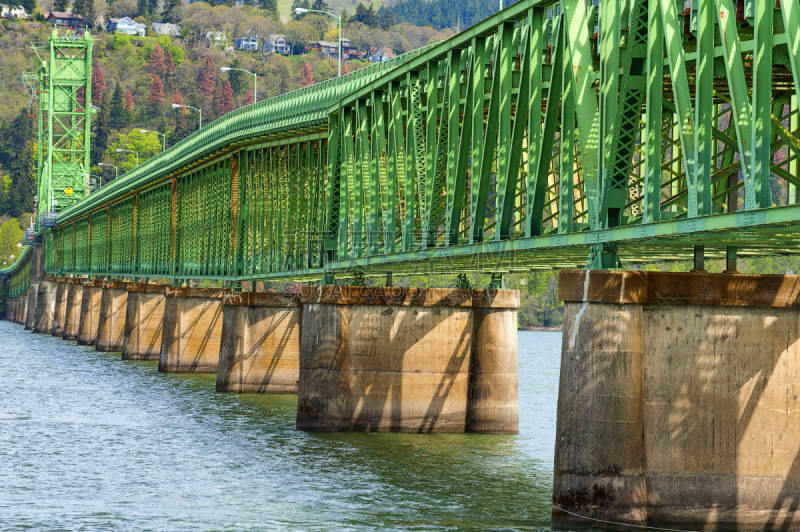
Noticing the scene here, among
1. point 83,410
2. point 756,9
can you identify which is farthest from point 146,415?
point 756,9

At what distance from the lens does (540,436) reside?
42.9 m

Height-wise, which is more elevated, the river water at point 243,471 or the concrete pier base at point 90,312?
the concrete pier base at point 90,312

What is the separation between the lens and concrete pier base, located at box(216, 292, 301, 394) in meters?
57.3

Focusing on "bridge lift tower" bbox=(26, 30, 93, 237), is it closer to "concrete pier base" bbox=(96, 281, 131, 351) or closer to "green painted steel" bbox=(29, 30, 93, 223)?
"green painted steel" bbox=(29, 30, 93, 223)

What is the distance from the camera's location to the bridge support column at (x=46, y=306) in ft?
456

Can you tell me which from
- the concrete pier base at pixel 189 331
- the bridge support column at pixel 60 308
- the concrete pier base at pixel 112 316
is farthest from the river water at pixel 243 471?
the bridge support column at pixel 60 308

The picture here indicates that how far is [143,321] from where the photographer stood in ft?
276

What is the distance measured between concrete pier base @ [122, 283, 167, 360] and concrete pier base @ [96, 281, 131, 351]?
11601 mm

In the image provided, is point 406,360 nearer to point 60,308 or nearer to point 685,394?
point 685,394

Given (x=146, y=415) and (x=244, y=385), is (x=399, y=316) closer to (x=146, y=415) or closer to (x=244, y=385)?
(x=146, y=415)

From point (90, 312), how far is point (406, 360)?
74243 mm

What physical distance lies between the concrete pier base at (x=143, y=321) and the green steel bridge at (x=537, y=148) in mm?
19681

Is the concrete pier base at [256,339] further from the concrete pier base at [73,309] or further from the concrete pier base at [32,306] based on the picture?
the concrete pier base at [32,306]

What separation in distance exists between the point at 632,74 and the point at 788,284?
4859 millimetres
